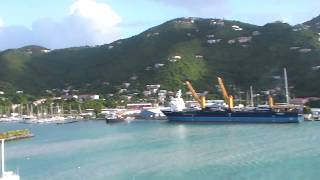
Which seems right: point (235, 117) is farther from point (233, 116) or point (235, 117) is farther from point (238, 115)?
point (238, 115)

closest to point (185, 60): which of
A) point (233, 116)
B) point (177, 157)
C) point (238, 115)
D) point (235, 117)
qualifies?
point (233, 116)

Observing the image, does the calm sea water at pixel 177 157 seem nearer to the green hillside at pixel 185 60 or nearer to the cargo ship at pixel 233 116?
the cargo ship at pixel 233 116

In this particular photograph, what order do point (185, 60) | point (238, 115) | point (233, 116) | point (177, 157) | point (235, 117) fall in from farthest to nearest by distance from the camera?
point (185, 60) → point (233, 116) → point (235, 117) → point (238, 115) → point (177, 157)

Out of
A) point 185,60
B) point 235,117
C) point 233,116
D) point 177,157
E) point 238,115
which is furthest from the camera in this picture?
point 185,60

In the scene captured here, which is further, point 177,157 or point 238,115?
point 238,115

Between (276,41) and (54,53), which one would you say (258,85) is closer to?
(276,41)

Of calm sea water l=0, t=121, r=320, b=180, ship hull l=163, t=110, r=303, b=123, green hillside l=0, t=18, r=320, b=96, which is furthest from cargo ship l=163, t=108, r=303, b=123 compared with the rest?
green hillside l=0, t=18, r=320, b=96

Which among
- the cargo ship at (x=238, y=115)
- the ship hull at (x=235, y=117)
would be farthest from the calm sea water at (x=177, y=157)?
the cargo ship at (x=238, y=115)

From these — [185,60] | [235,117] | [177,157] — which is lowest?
[177,157]
